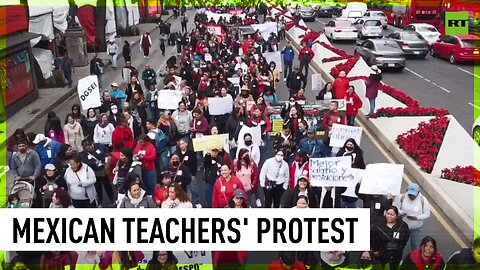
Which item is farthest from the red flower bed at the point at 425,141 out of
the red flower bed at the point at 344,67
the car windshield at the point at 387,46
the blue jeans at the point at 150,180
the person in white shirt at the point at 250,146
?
the car windshield at the point at 387,46

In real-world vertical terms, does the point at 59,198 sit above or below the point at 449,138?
above

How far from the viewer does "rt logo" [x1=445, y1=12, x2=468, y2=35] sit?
34219 mm

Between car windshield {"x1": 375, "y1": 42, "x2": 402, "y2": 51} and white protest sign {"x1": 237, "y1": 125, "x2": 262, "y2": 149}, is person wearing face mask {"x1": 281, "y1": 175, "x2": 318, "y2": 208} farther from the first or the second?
car windshield {"x1": 375, "y1": 42, "x2": 402, "y2": 51}

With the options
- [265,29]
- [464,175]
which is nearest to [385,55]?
[265,29]

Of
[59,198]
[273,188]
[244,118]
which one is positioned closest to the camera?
[59,198]

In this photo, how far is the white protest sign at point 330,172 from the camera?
8.12m

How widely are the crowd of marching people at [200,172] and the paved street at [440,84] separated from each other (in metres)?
5.38

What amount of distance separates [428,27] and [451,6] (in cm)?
716

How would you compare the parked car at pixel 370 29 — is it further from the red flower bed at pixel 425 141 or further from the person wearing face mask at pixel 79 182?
the person wearing face mask at pixel 79 182

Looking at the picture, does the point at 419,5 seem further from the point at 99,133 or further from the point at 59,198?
the point at 59,198

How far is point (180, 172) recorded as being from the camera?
27.9 feet

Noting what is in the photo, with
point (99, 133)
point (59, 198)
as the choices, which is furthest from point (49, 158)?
point (59, 198)

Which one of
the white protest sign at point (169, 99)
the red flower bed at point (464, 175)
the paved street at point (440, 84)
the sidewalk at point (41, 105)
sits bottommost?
the paved street at point (440, 84)

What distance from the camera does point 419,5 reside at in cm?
3847
